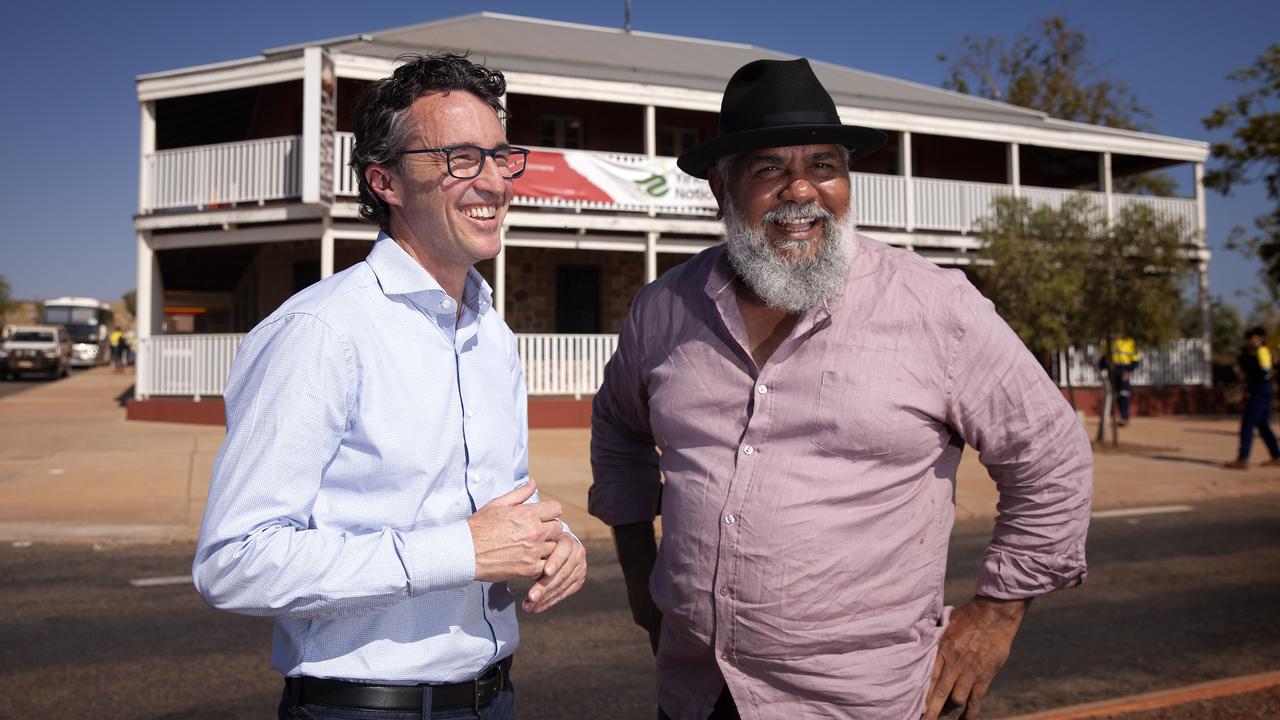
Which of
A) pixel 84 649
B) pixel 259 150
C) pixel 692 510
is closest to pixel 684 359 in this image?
pixel 692 510

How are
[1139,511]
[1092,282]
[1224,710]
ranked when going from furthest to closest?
1. [1092,282]
2. [1139,511]
3. [1224,710]

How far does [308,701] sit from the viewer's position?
1725 millimetres

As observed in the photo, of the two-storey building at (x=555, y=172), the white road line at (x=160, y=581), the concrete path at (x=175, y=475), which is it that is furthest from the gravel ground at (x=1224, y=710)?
the two-storey building at (x=555, y=172)

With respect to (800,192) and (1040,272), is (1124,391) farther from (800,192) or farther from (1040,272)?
(800,192)

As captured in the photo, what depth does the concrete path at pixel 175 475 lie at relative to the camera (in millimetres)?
8344

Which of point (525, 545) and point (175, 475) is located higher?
point (525, 545)

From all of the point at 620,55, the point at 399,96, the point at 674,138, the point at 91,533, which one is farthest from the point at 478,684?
the point at 620,55

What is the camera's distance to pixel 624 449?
2.57 m

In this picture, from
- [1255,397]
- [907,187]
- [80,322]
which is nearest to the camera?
[1255,397]

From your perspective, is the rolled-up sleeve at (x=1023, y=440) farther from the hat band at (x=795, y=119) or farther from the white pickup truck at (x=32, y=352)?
the white pickup truck at (x=32, y=352)

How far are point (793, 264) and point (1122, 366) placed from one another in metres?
17.4

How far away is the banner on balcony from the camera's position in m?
16.9

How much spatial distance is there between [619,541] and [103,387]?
30481 mm

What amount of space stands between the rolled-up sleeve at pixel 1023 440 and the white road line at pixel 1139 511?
7963 mm
